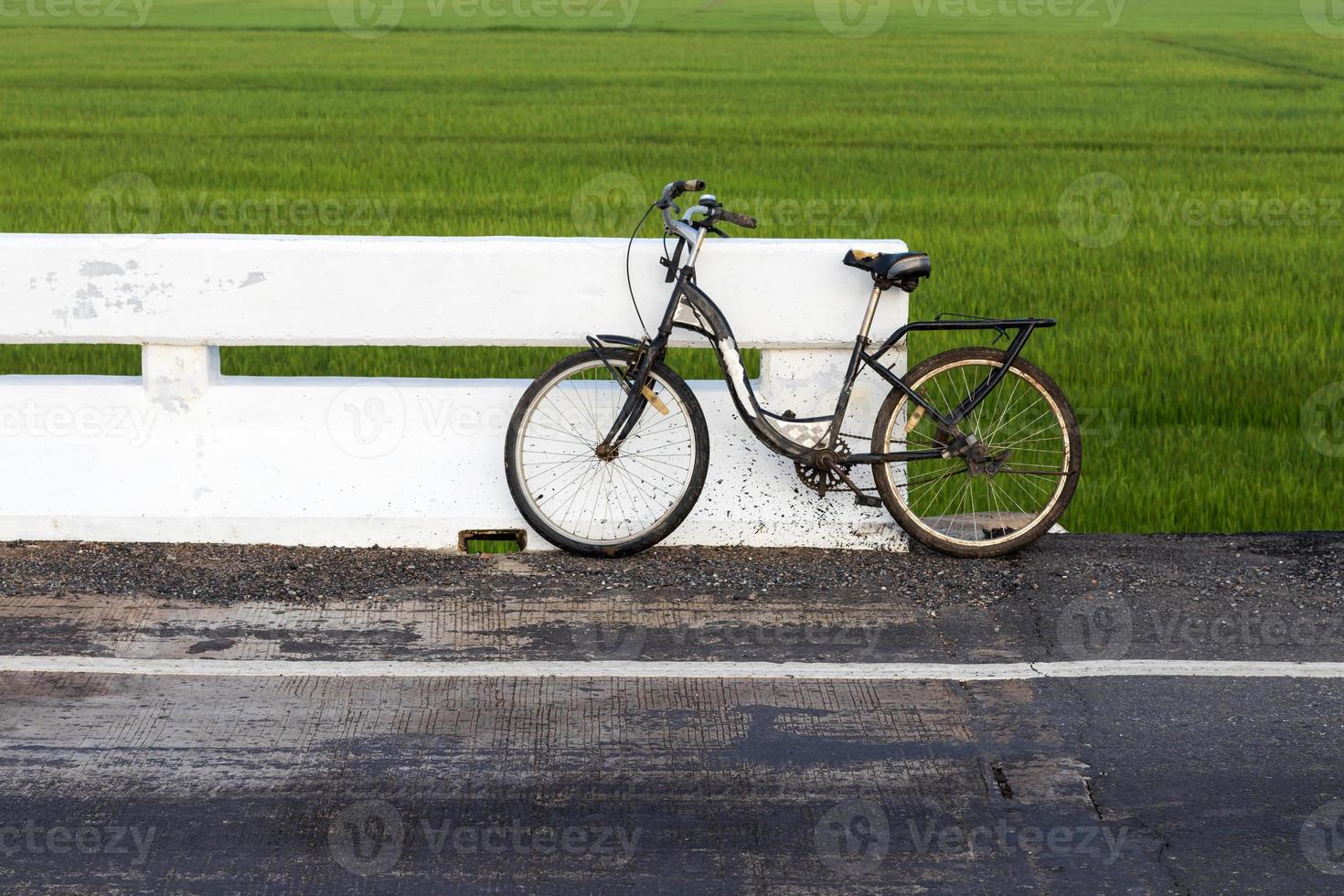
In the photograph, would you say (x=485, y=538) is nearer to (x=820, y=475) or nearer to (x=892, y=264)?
(x=820, y=475)

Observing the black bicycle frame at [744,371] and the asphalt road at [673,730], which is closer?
the asphalt road at [673,730]

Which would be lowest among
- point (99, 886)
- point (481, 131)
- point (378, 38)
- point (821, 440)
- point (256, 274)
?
point (99, 886)

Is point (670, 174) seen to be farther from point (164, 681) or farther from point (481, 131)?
point (164, 681)

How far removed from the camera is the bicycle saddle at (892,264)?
7113 millimetres

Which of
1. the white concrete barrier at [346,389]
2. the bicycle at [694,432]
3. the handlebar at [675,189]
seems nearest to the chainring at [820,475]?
the bicycle at [694,432]

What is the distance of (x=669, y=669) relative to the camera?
6031 millimetres

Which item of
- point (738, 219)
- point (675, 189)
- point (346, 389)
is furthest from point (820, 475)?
point (346, 389)

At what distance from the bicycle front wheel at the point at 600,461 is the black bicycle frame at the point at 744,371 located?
0.07m

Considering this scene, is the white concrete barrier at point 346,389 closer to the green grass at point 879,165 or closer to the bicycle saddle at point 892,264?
the bicycle saddle at point 892,264

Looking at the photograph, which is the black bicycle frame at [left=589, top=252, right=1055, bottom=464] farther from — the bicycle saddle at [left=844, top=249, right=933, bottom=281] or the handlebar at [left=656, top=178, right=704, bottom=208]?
the handlebar at [left=656, top=178, right=704, bottom=208]

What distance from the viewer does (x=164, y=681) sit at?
5.90 m

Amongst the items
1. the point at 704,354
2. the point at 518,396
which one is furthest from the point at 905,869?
the point at 704,354

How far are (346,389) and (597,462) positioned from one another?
106 centimetres

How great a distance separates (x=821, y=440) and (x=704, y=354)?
508 cm
